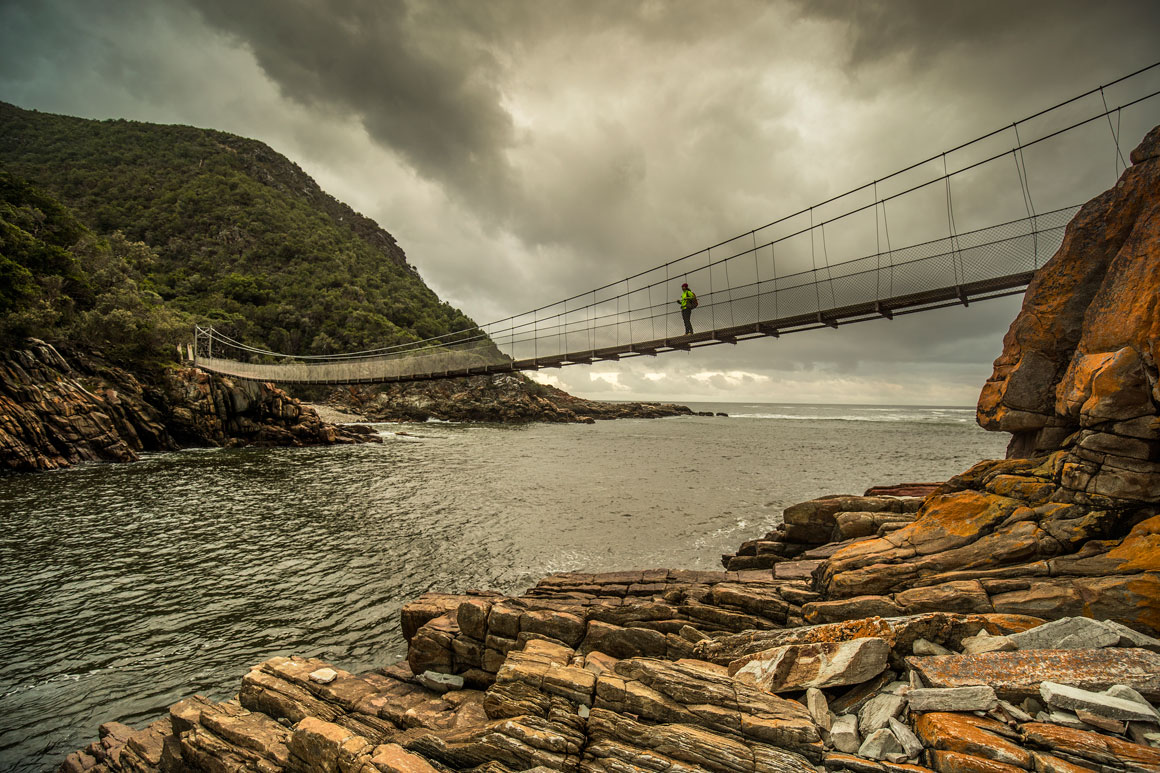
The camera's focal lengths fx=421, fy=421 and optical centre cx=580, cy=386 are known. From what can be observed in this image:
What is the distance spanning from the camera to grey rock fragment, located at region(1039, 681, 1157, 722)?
310 centimetres

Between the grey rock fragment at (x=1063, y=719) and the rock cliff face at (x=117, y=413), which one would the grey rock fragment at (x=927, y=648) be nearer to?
the grey rock fragment at (x=1063, y=719)

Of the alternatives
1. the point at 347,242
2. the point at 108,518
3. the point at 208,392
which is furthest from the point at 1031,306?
the point at 347,242

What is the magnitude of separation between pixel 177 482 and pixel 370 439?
1873 cm

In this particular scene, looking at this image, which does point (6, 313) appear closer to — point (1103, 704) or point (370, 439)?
point (370, 439)

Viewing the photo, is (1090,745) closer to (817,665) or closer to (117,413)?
(817,665)

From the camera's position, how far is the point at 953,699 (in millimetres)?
3555

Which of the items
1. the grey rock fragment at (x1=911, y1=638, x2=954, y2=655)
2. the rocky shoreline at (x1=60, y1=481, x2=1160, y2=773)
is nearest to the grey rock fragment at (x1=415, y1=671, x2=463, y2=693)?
the rocky shoreline at (x1=60, y1=481, x2=1160, y2=773)

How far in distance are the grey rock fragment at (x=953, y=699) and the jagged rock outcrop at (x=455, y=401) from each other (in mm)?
54998

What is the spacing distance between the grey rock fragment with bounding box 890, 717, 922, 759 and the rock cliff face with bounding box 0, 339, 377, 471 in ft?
104

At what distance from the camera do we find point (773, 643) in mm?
5316

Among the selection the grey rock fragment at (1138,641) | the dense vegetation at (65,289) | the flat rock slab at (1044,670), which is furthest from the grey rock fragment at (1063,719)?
the dense vegetation at (65,289)

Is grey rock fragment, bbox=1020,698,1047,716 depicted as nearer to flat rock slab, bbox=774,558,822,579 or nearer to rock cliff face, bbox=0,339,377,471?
flat rock slab, bbox=774,558,822,579

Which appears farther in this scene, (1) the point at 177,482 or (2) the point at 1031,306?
(1) the point at 177,482

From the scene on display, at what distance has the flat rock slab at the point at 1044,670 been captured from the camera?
3525 millimetres
